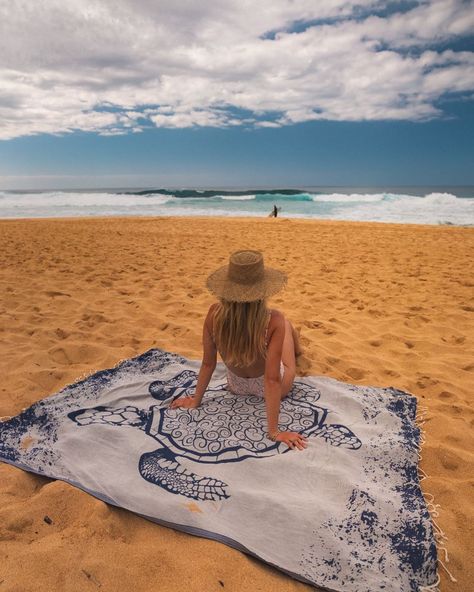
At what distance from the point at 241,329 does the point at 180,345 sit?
171 cm

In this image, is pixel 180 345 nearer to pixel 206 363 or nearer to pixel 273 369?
pixel 206 363

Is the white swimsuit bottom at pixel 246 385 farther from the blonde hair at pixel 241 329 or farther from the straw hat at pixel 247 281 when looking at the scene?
the straw hat at pixel 247 281

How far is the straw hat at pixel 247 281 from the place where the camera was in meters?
2.21

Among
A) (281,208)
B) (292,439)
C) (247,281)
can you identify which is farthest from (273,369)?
(281,208)

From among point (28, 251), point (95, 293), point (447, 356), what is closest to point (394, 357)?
point (447, 356)

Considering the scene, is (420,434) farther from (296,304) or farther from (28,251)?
(28,251)

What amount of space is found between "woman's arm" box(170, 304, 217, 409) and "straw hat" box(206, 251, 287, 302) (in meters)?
0.26

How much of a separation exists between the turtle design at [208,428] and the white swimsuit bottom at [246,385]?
0.04m

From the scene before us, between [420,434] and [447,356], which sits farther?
[447,356]

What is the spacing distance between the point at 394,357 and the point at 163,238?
879cm

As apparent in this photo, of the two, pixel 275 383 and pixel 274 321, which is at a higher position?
pixel 274 321

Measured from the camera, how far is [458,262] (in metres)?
7.63

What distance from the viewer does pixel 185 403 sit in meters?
2.70

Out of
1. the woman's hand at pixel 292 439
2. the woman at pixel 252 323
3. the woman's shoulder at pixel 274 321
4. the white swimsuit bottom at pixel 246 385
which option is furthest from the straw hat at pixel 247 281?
the woman's hand at pixel 292 439
